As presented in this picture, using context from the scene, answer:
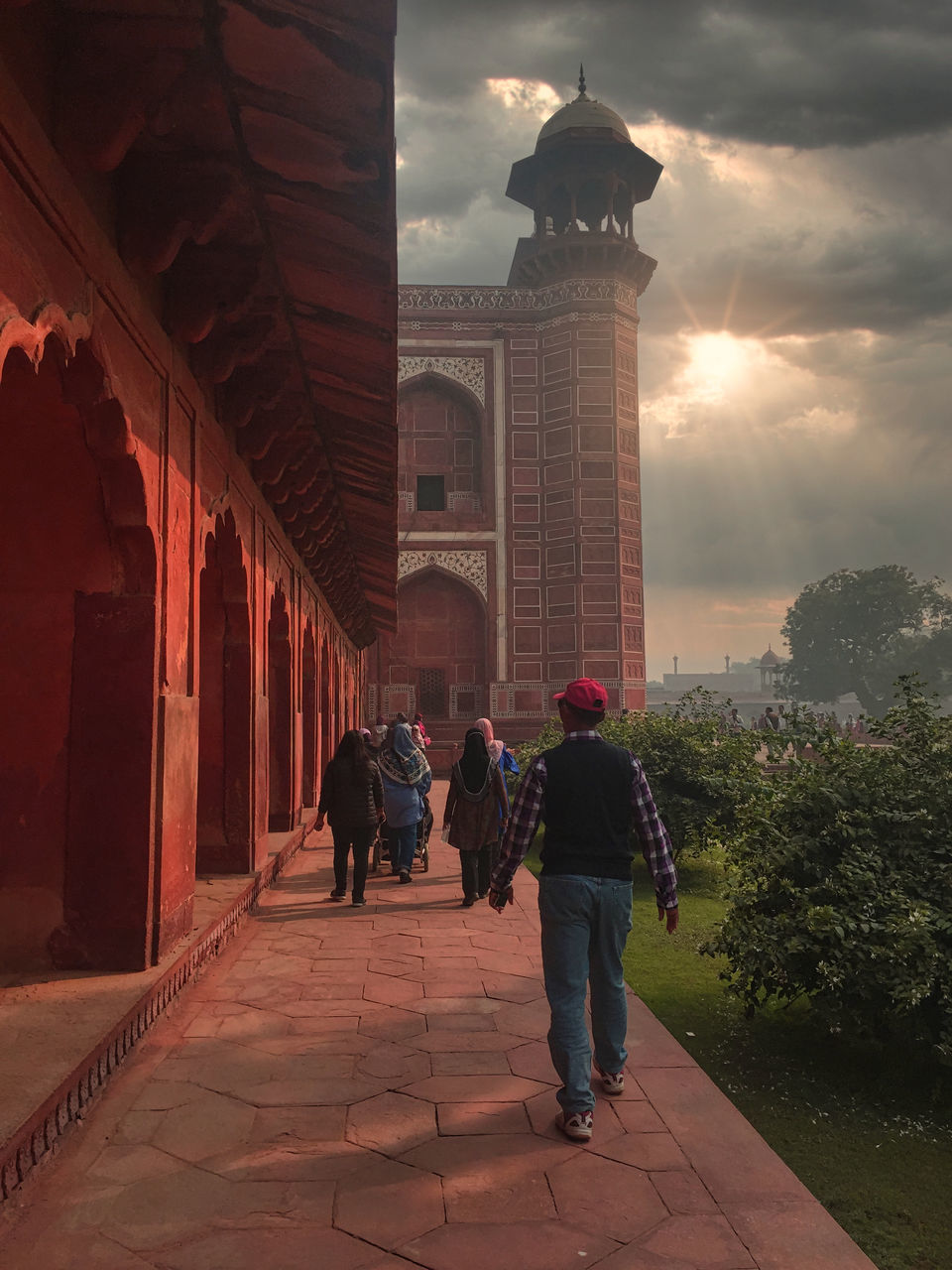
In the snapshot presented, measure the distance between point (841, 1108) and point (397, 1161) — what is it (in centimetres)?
166

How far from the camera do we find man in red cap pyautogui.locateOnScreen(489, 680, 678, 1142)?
3146 mm

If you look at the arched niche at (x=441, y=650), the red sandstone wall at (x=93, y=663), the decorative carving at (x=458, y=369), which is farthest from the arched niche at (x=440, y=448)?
the red sandstone wall at (x=93, y=663)

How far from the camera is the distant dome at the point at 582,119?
2969 centimetres

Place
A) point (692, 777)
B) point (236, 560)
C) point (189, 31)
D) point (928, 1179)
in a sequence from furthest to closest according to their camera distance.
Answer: point (692, 777), point (236, 560), point (928, 1179), point (189, 31)

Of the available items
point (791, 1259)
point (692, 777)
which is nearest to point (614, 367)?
point (692, 777)

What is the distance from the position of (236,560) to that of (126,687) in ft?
8.59

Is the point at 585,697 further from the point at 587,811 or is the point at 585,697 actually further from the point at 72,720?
the point at 72,720

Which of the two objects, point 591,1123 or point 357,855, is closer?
point 591,1123

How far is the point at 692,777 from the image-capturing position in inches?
327

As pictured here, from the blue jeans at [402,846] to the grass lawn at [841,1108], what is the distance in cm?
318

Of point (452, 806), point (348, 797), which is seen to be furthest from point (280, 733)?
point (452, 806)

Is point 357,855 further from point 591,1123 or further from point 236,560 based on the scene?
point 591,1123

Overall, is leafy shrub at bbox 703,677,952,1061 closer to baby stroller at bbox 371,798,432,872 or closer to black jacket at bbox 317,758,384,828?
black jacket at bbox 317,758,384,828

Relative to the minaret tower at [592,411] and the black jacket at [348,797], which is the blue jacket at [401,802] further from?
the minaret tower at [592,411]
